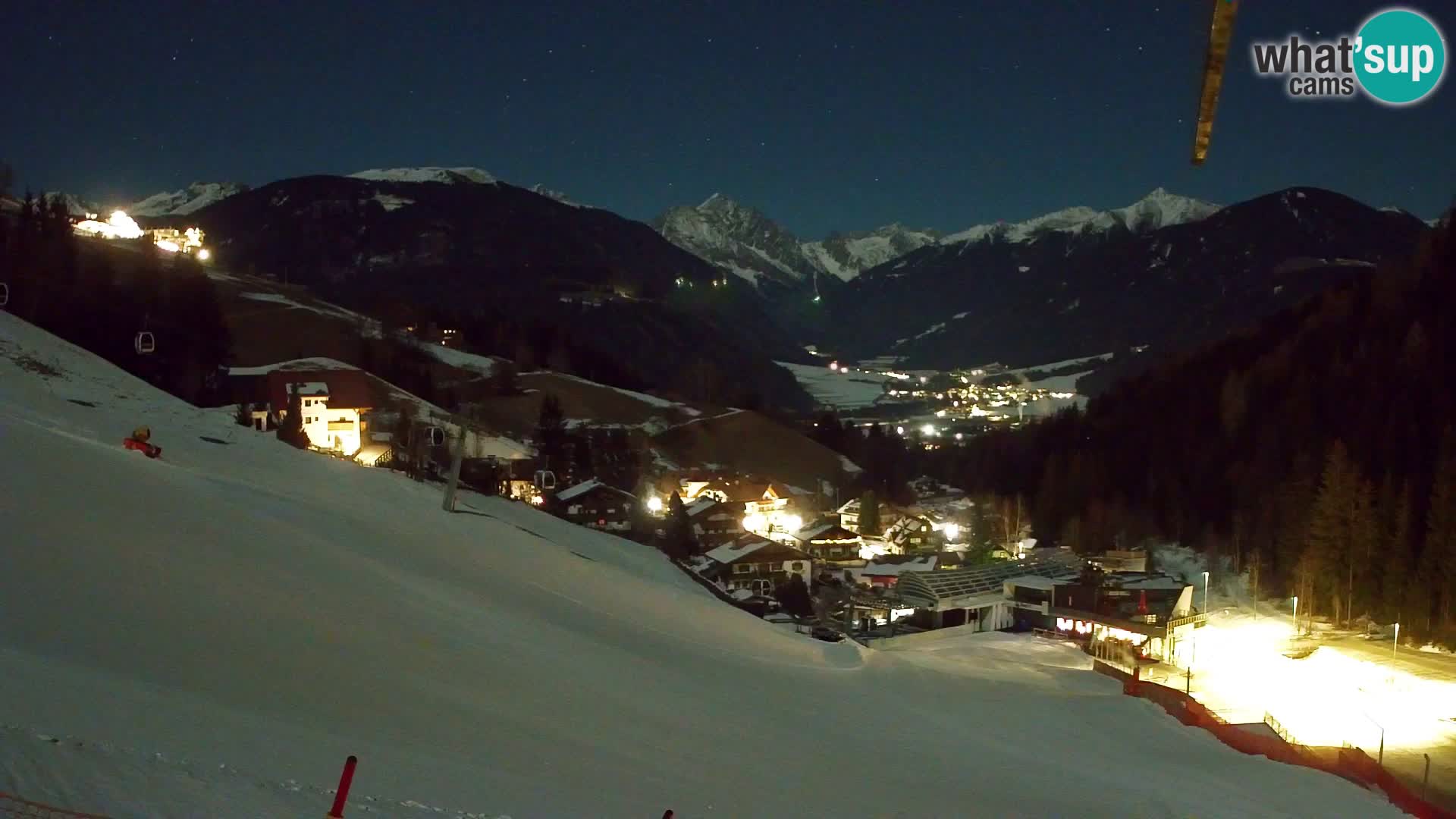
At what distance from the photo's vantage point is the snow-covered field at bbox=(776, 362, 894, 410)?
152750 mm

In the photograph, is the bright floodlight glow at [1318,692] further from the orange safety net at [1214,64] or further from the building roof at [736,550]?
the building roof at [736,550]

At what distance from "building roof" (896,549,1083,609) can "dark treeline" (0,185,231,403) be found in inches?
1122

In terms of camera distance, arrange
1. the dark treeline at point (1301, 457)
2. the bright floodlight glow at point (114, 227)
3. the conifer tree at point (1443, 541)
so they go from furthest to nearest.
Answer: the bright floodlight glow at point (114, 227) < the dark treeline at point (1301, 457) < the conifer tree at point (1443, 541)

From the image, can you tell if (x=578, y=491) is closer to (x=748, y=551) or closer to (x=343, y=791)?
(x=748, y=551)

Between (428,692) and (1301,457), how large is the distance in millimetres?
44990

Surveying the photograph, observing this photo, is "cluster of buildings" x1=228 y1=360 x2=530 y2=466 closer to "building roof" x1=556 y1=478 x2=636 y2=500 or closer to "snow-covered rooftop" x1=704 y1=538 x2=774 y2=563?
"building roof" x1=556 y1=478 x2=636 y2=500

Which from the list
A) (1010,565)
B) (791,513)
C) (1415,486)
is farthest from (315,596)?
(791,513)

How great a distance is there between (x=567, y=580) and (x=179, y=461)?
692 centimetres

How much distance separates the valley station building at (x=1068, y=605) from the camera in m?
28.1

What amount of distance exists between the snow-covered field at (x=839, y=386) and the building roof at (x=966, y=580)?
345 ft

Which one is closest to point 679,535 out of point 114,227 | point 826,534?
point 826,534

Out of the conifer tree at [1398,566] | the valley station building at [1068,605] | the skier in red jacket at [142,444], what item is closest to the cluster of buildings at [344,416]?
the valley station building at [1068,605]

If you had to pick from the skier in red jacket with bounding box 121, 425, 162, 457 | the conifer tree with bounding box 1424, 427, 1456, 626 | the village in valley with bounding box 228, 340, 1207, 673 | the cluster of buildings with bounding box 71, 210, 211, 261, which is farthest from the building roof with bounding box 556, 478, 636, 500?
the cluster of buildings with bounding box 71, 210, 211, 261

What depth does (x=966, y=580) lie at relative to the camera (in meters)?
32.8
